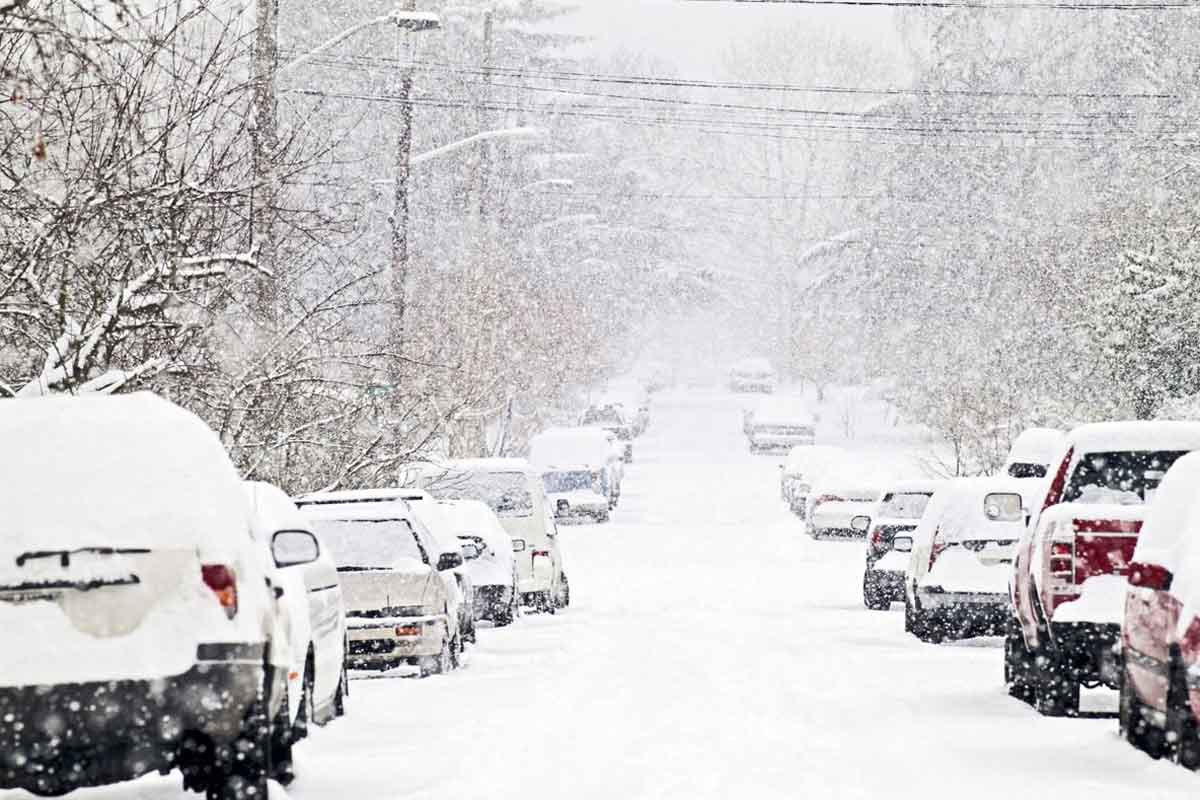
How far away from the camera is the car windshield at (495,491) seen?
26.1 m

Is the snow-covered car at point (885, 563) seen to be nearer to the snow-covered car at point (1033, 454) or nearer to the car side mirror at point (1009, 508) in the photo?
the snow-covered car at point (1033, 454)

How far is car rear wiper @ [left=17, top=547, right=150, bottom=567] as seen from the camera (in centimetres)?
902

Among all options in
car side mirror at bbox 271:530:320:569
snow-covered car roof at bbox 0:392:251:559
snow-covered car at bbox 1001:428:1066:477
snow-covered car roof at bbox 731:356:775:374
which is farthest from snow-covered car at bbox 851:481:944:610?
snow-covered car roof at bbox 731:356:775:374

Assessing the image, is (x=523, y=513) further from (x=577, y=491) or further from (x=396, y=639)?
(x=577, y=491)

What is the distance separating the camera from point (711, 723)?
13.6 metres

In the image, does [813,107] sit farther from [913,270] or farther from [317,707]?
[317,707]

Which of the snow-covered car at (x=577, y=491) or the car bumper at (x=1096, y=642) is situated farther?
the snow-covered car at (x=577, y=491)

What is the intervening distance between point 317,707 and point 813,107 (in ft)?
346

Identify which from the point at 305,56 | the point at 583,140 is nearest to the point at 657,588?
the point at 305,56

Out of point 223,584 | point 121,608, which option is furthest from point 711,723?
point 121,608

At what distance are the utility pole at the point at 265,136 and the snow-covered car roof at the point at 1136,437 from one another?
22.3ft

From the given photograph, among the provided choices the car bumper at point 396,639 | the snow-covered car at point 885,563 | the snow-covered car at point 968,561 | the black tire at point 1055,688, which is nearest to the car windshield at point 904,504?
the snow-covered car at point 885,563

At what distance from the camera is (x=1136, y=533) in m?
13.9

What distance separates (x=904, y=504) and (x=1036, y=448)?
2.09m
